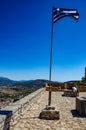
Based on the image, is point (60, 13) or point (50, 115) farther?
point (60, 13)

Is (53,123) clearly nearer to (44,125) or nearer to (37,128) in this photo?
(44,125)

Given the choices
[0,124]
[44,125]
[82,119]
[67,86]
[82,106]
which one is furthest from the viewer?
[67,86]

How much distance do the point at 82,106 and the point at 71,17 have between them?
4.70 m

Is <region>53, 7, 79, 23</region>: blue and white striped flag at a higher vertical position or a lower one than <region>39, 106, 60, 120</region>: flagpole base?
higher

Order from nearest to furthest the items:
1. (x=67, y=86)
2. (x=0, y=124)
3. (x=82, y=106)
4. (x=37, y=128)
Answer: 1. (x=0, y=124)
2. (x=37, y=128)
3. (x=82, y=106)
4. (x=67, y=86)

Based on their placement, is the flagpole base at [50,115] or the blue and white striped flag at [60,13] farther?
the blue and white striped flag at [60,13]

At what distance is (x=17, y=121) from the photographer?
9.46 metres

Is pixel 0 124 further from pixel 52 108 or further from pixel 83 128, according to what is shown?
pixel 52 108

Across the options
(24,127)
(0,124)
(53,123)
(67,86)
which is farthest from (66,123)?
(67,86)

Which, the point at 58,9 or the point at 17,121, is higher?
the point at 58,9

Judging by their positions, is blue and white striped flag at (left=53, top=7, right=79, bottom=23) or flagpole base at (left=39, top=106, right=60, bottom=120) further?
blue and white striped flag at (left=53, top=7, right=79, bottom=23)

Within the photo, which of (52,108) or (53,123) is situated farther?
(52,108)

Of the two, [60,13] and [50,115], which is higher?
[60,13]

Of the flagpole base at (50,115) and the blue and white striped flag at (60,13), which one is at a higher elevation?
the blue and white striped flag at (60,13)
